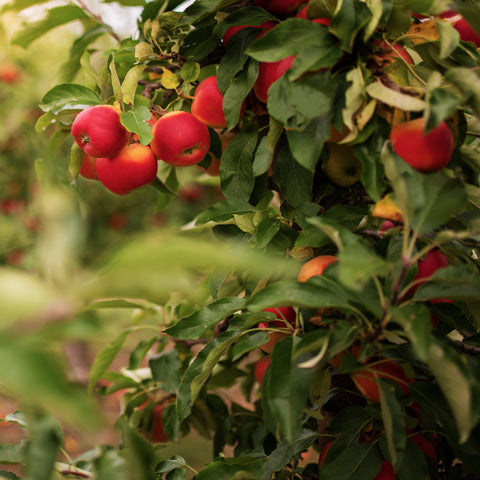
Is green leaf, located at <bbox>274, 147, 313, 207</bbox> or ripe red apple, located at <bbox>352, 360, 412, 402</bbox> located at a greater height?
green leaf, located at <bbox>274, 147, 313, 207</bbox>

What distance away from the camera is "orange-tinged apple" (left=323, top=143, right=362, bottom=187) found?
513 mm

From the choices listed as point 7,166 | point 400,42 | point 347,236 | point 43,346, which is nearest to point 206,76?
point 400,42

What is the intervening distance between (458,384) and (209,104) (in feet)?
1.31

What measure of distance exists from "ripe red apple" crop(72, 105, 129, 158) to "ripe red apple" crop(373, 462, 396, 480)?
47 cm

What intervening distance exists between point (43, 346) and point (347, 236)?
0.25 m

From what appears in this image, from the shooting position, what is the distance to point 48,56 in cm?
228

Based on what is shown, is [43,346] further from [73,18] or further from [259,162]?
[73,18]

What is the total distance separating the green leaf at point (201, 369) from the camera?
477 millimetres

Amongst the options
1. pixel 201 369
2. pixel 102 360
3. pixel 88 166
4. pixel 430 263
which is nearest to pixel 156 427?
pixel 102 360

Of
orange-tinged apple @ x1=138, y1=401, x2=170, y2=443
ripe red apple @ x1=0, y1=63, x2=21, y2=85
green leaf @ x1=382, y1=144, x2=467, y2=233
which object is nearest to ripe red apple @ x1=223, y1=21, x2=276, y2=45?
green leaf @ x1=382, y1=144, x2=467, y2=233

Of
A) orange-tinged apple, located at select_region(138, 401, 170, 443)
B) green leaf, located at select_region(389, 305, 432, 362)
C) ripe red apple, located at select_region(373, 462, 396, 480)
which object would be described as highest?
green leaf, located at select_region(389, 305, 432, 362)

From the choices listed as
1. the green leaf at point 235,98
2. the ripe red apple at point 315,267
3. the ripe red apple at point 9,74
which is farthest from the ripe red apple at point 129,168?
the ripe red apple at point 9,74

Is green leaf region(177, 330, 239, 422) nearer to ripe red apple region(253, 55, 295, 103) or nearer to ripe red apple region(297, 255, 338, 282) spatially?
ripe red apple region(297, 255, 338, 282)

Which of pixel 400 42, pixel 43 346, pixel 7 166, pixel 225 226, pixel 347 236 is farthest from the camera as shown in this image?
pixel 7 166
